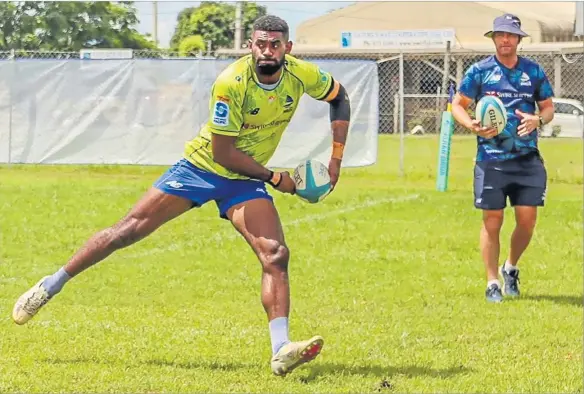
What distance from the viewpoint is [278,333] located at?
589 centimetres

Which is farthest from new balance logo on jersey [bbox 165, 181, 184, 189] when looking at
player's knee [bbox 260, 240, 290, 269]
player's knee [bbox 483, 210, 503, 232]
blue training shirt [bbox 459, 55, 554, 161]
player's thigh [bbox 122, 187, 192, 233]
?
player's knee [bbox 483, 210, 503, 232]

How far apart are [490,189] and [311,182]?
257 centimetres

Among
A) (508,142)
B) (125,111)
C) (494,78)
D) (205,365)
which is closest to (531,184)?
(508,142)

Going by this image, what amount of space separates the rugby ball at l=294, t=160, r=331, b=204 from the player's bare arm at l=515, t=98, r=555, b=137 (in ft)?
7.84

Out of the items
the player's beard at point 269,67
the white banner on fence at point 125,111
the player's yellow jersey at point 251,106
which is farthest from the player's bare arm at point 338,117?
the white banner on fence at point 125,111

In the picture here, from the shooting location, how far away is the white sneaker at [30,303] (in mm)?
6574

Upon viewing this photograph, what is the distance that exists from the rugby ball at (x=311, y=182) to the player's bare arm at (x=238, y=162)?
165mm

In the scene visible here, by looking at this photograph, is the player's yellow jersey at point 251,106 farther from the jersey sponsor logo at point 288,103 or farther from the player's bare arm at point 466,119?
the player's bare arm at point 466,119

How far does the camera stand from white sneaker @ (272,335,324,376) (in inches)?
222

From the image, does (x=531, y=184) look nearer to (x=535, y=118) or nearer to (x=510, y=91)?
(x=535, y=118)

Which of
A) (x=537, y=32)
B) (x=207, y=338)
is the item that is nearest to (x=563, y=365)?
(x=207, y=338)

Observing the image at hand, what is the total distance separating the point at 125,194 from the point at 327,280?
6408mm

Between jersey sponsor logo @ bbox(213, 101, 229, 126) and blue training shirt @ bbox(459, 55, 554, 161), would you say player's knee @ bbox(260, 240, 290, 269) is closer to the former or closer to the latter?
jersey sponsor logo @ bbox(213, 101, 229, 126)

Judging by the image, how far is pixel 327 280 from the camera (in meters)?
9.29
